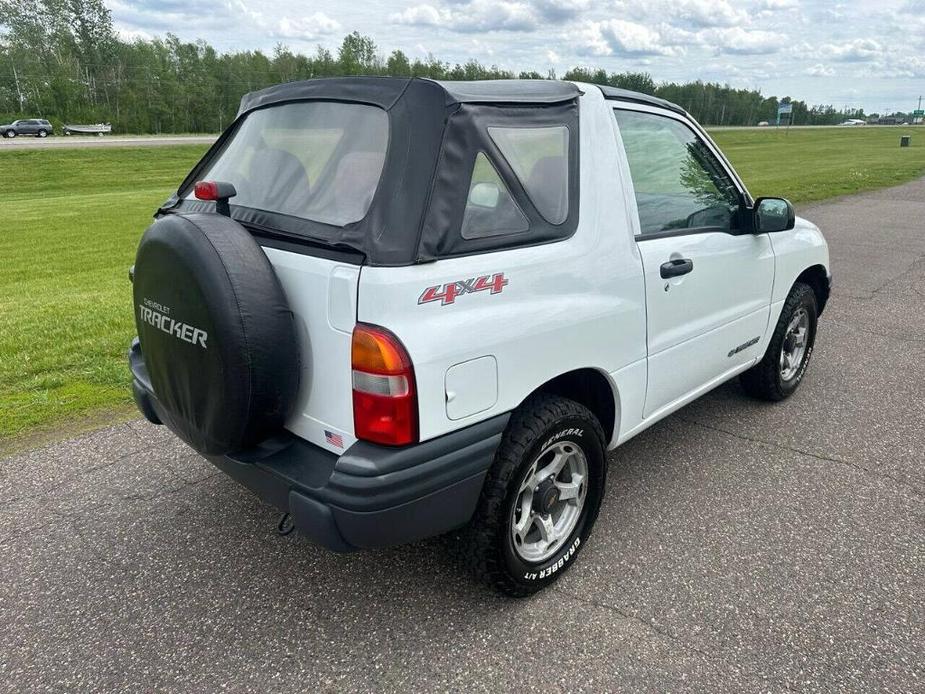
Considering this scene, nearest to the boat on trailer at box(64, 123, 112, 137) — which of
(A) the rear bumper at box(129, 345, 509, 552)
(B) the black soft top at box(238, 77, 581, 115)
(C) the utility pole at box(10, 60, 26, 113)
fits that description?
(C) the utility pole at box(10, 60, 26, 113)

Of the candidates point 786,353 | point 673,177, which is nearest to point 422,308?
point 673,177

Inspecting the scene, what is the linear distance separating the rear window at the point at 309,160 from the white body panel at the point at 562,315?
25cm

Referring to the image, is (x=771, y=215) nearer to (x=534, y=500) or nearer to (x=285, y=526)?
(x=534, y=500)

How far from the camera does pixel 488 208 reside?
2373 millimetres

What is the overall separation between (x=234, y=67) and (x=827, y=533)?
80.8m

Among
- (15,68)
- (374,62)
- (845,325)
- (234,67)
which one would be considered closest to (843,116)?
(374,62)

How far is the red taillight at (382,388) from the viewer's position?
2066 mm

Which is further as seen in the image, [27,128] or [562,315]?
[27,128]

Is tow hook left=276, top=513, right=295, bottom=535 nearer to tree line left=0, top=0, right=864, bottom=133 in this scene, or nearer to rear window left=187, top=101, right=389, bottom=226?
rear window left=187, top=101, right=389, bottom=226

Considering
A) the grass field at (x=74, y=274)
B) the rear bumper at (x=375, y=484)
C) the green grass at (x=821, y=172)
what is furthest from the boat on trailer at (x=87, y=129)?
the rear bumper at (x=375, y=484)

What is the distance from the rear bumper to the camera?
2.10m

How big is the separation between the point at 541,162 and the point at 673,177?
3.31 ft

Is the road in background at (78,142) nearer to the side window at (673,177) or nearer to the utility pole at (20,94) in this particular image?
the utility pole at (20,94)

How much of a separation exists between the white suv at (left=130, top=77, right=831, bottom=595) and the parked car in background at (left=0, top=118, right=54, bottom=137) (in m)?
48.5
